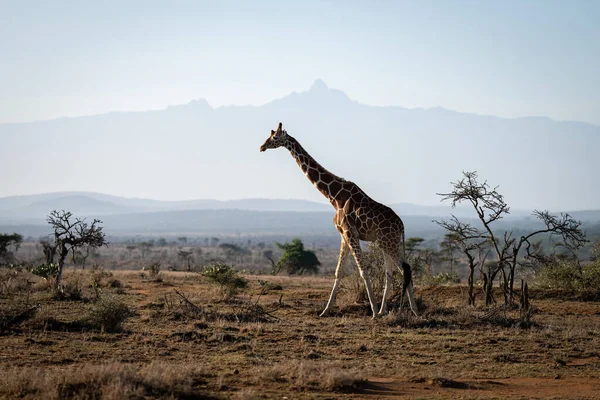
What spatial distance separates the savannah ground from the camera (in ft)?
31.4

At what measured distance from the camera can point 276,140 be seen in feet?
57.6

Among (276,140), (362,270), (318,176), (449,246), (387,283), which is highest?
(276,140)

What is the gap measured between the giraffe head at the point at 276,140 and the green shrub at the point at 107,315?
552 cm

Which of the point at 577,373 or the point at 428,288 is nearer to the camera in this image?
the point at 577,373

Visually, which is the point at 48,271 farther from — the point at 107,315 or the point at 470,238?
the point at 470,238

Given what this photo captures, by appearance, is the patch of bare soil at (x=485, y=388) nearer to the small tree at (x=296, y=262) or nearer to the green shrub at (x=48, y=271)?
the green shrub at (x=48, y=271)

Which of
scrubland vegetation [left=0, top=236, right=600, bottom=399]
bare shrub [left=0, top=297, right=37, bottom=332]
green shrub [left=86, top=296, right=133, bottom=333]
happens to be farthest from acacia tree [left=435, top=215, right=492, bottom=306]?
bare shrub [left=0, top=297, right=37, bottom=332]

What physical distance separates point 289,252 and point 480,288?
845 inches

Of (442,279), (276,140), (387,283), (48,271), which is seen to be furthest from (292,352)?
(442,279)

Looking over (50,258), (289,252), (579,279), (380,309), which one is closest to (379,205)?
(380,309)

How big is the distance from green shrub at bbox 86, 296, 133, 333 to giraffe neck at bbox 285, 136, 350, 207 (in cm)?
562

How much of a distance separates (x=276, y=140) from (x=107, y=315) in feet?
20.3

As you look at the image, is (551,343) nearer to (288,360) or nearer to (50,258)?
(288,360)

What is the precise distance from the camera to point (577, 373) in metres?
11.2
